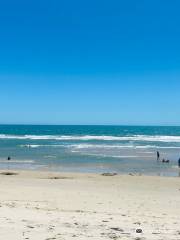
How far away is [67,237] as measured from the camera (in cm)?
884

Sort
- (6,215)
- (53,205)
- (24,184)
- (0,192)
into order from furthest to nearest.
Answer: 1. (24,184)
2. (0,192)
3. (53,205)
4. (6,215)

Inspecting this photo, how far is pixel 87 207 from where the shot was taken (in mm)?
15469

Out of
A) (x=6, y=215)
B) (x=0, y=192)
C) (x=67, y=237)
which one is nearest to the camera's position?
(x=67, y=237)

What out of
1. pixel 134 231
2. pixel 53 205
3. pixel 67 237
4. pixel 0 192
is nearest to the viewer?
pixel 67 237

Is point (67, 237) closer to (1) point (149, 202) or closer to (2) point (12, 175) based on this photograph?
(1) point (149, 202)

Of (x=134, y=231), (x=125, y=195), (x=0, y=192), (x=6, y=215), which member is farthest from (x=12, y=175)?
(x=134, y=231)

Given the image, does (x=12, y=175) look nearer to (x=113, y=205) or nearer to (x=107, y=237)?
(x=113, y=205)

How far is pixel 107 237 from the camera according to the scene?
29.3 feet

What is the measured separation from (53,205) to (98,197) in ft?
11.3

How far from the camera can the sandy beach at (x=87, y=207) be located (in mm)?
9413

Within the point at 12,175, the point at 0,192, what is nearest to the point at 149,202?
the point at 0,192

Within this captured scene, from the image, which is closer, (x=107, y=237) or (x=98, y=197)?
(x=107, y=237)

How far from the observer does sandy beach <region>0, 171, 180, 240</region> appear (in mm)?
9413

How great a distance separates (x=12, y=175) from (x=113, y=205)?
528 inches
